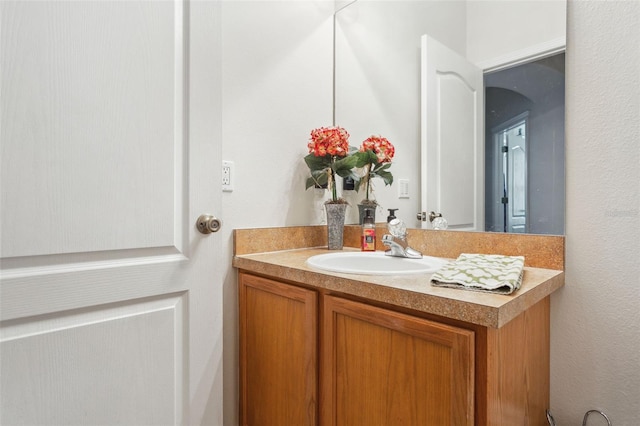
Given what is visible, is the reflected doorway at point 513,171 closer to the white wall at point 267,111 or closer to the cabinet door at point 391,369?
the cabinet door at point 391,369

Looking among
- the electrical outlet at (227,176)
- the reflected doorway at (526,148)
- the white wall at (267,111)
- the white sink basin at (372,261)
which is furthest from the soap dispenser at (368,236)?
the electrical outlet at (227,176)

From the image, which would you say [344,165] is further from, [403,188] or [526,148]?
[526,148]

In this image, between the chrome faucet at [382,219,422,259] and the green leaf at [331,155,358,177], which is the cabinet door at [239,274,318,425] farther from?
the green leaf at [331,155,358,177]

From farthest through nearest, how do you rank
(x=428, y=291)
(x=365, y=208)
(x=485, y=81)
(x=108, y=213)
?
(x=365, y=208)
(x=485, y=81)
(x=108, y=213)
(x=428, y=291)

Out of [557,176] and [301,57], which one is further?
[301,57]

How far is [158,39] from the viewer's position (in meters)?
1.04

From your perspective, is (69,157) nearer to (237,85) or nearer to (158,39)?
(158,39)

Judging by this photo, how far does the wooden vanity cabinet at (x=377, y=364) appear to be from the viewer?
0.74 metres

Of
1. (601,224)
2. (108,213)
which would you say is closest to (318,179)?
(108,213)

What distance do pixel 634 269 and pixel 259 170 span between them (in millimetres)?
1231

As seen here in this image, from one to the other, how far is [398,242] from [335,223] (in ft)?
1.05

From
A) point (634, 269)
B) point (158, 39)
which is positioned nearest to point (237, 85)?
point (158, 39)

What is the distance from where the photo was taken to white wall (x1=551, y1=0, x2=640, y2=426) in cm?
96

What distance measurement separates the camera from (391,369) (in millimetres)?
864
